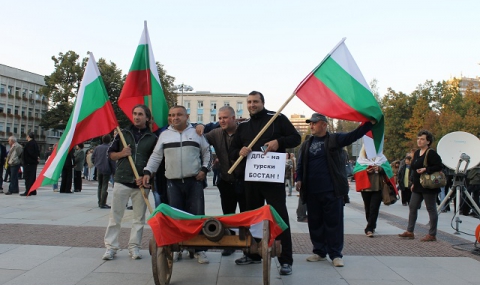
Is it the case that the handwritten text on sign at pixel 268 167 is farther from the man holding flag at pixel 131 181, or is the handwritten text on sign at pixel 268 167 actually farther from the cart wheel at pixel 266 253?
the man holding flag at pixel 131 181

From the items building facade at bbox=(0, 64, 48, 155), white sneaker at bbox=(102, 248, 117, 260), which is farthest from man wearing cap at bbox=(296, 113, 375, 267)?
building facade at bbox=(0, 64, 48, 155)

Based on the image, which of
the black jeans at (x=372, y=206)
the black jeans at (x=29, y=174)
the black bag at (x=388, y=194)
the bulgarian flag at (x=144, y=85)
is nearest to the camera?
the bulgarian flag at (x=144, y=85)

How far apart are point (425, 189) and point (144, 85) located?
5.21m

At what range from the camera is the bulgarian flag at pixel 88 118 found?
5.88 metres

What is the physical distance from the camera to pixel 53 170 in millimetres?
5660

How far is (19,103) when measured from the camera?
80.8m

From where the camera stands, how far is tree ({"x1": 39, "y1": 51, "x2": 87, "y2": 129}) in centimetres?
6259

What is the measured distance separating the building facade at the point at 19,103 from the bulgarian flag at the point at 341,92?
7865 centimetres

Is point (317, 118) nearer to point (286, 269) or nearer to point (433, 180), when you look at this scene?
point (286, 269)

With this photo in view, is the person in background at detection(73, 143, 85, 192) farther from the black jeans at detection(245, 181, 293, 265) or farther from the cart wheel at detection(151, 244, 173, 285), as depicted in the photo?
the cart wheel at detection(151, 244, 173, 285)

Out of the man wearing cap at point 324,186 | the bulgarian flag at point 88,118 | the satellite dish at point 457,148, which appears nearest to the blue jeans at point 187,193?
the bulgarian flag at point 88,118

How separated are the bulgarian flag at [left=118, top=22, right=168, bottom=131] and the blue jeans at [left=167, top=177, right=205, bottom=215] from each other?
4.72 ft

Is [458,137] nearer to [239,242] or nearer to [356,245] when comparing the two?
[356,245]

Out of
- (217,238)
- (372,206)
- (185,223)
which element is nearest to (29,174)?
(372,206)
